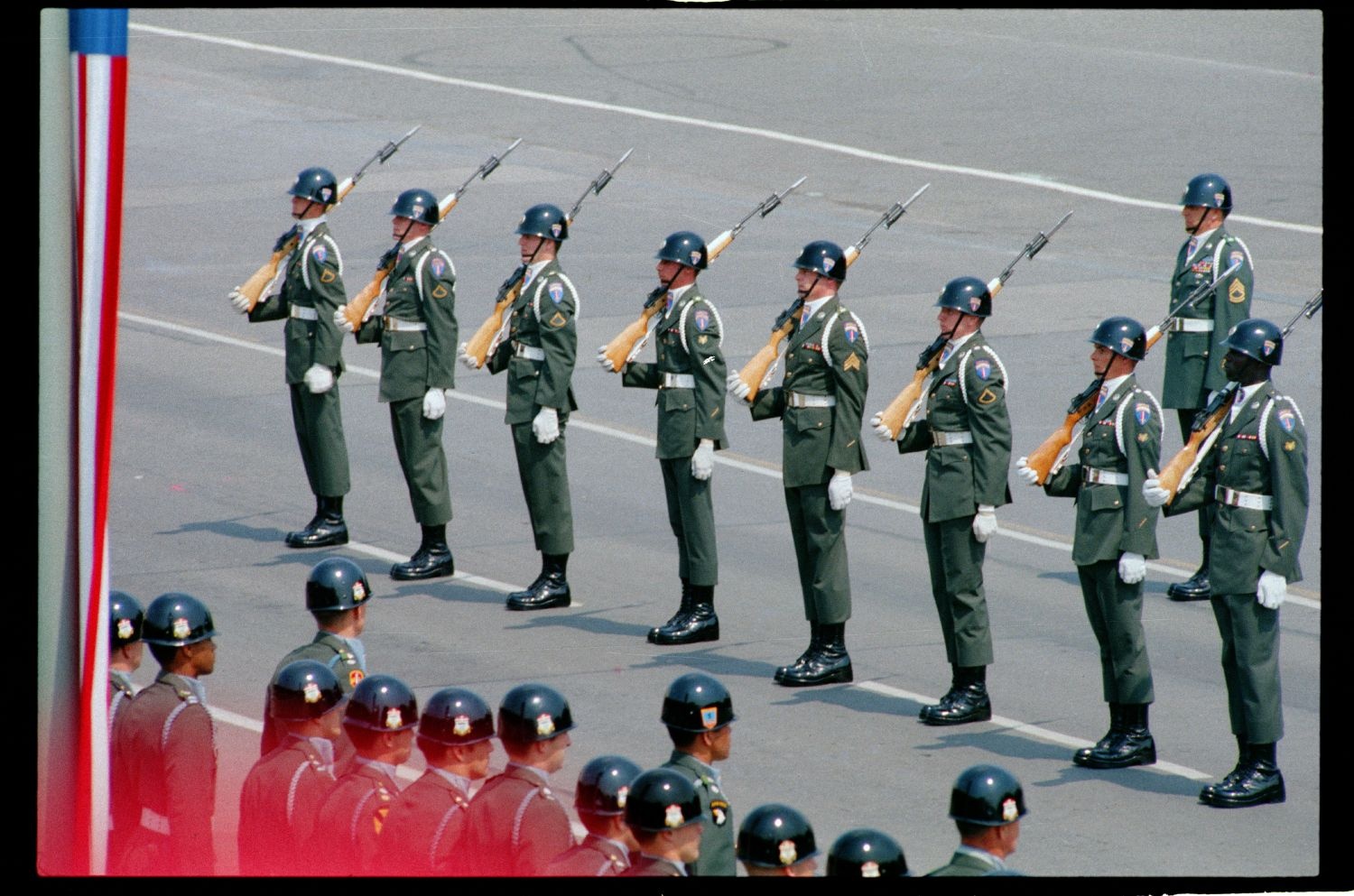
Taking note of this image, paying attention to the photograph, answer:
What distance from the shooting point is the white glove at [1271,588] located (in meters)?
9.80

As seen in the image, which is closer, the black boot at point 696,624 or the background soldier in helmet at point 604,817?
the background soldier in helmet at point 604,817

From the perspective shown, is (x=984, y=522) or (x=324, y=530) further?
(x=324, y=530)

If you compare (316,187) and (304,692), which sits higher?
(316,187)

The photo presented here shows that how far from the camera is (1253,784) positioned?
9.91 m

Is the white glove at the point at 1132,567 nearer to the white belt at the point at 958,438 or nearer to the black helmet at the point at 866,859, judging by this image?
the white belt at the point at 958,438

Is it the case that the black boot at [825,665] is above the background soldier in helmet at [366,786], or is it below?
below

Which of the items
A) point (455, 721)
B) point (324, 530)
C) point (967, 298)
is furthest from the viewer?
point (324, 530)

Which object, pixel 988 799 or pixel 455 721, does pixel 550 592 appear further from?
pixel 988 799

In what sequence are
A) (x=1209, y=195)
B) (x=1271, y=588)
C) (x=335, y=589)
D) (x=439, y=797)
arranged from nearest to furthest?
1. (x=439, y=797)
2. (x=335, y=589)
3. (x=1271, y=588)
4. (x=1209, y=195)

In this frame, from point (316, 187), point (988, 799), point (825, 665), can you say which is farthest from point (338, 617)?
point (316, 187)

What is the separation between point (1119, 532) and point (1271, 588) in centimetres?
96

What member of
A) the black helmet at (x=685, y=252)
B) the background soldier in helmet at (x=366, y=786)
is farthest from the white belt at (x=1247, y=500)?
the background soldier in helmet at (x=366, y=786)

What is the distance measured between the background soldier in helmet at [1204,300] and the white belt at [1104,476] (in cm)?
294

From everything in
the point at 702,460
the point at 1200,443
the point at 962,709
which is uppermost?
the point at 1200,443
